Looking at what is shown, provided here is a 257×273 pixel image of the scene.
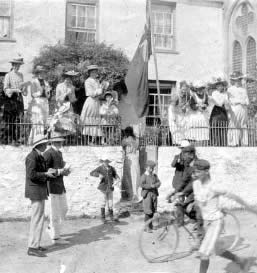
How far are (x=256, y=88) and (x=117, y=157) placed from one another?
22.5 feet

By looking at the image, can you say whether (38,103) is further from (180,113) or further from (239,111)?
(239,111)

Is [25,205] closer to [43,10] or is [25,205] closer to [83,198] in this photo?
[83,198]

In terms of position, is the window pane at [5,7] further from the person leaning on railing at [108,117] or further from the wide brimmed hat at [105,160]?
the wide brimmed hat at [105,160]

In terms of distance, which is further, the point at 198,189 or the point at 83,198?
the point at 83,198

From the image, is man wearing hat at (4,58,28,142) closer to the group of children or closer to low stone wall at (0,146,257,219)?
low stone wall at (0,146,257,219)

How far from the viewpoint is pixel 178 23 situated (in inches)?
620

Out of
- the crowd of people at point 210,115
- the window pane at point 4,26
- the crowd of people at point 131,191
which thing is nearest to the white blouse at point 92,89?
the crowd of people at point 131,191

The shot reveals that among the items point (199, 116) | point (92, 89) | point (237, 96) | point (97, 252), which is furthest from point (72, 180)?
point (237, 96)

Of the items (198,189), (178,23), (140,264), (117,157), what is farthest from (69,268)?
(178,23)

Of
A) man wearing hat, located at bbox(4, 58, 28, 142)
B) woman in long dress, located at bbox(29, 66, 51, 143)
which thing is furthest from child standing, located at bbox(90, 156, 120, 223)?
man wearing hat, located at bbox(4, 58, 28, 142)

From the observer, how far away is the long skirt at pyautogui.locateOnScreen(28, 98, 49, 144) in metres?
9.36

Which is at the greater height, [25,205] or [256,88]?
[256,88]

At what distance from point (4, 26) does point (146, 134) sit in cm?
685

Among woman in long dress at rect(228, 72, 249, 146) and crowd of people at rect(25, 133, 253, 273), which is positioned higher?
woman in long dress at rect(228, 72, 249, 146)
